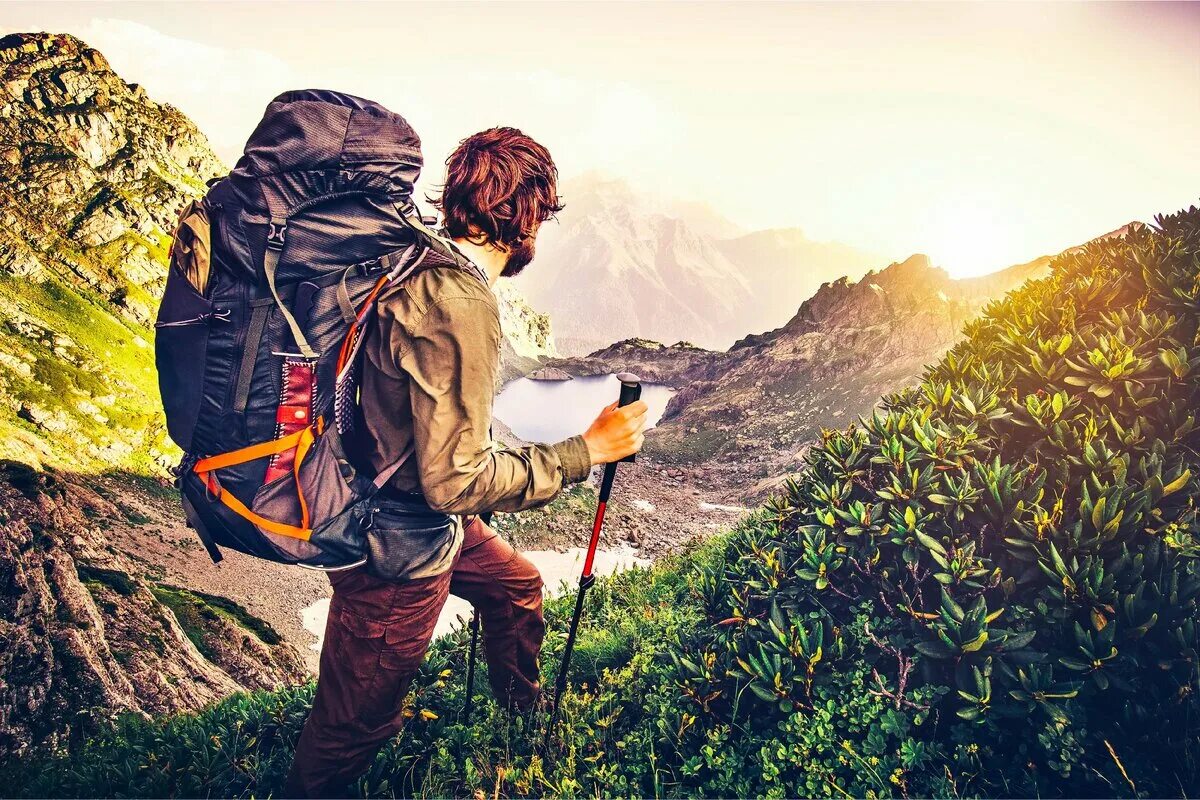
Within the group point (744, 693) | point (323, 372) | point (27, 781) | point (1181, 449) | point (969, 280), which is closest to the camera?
point (323, 372)

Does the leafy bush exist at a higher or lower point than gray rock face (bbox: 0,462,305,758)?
higher

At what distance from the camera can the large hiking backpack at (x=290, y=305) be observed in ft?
7.97

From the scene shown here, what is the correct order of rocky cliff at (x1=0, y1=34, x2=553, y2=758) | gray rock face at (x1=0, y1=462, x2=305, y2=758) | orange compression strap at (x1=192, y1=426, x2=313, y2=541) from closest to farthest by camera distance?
orange compression strap at (x1=192, y1=426, x2=313, y2=541) → gray rock face at (x1=0, y1=462, x2=305, y2=758) → rocky cliff at (x1=0, y1=34, x2=553, y2=758)

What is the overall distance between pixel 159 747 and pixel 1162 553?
6.99 metres

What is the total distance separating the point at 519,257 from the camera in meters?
2.88

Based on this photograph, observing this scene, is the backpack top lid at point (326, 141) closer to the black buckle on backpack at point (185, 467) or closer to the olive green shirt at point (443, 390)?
the olive green shirt at point (443, 390)

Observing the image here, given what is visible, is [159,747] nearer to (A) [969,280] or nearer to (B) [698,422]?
(B) [698,422]

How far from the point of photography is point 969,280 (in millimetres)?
40375

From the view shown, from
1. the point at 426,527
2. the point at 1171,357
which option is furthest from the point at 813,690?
the point at 1171,357

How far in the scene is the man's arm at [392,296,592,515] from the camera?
227 centimetres

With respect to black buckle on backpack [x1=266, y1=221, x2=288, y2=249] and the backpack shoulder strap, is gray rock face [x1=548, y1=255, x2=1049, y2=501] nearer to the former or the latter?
the backpack shoulder strap

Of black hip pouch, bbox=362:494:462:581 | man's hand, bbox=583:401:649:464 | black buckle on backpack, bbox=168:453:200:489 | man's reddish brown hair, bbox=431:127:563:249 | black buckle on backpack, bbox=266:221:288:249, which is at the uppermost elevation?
man's reddish brown hair, bbox=431:127:563:249

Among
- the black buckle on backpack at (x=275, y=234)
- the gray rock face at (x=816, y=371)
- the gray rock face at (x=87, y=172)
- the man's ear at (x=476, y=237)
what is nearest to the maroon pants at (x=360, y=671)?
the black buckle on backpack at (x=275, y=234)

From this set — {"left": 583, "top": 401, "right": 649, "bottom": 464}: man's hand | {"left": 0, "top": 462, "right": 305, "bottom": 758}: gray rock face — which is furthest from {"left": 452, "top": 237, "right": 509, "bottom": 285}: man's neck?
{"left": 0, "top": 462, "right": 305, "bottom": 758}: gray rock face
